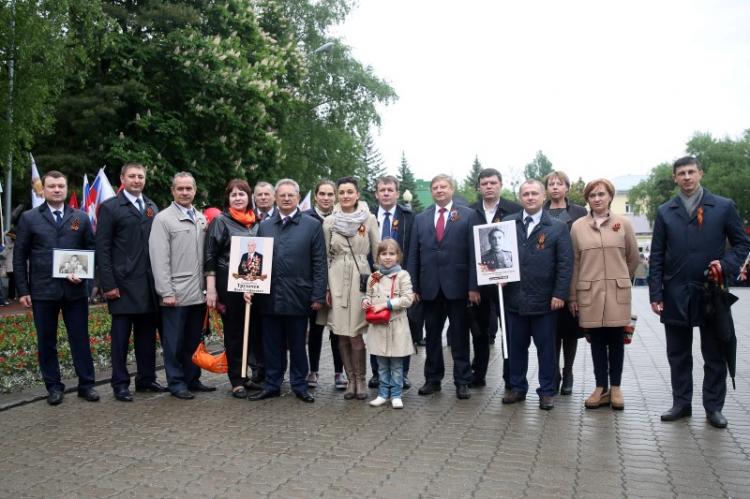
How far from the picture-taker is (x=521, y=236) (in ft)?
24.4

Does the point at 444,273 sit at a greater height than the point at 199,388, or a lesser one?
greater

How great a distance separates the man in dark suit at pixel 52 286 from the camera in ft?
24.6

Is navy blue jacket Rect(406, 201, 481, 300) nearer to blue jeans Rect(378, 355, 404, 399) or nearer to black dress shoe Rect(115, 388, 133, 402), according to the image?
blue jeans Rect(378, 355, 404, 399)

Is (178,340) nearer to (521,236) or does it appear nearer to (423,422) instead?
(423,422)

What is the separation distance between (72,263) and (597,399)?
17.4ft

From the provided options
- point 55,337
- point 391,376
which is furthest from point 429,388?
point 55,337

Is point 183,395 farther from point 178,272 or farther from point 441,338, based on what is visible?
point 441,338

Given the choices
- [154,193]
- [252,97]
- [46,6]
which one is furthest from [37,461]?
[252,97]

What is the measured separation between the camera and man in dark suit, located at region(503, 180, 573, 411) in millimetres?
7188

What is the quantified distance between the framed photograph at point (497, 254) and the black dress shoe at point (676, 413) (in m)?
1.80

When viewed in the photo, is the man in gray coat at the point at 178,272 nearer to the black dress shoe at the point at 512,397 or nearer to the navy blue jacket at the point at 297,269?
the navy blue jacket at the point at 297,269

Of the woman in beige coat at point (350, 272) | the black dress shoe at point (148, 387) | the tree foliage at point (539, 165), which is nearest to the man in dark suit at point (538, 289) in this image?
the woman in beige coat at point (350, 272)

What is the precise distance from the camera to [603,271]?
7.19 metres

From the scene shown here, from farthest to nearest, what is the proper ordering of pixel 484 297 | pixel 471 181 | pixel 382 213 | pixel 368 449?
pixel 471 181 < pixel 382 213 < pixel 484 297 < pixel 368 449
